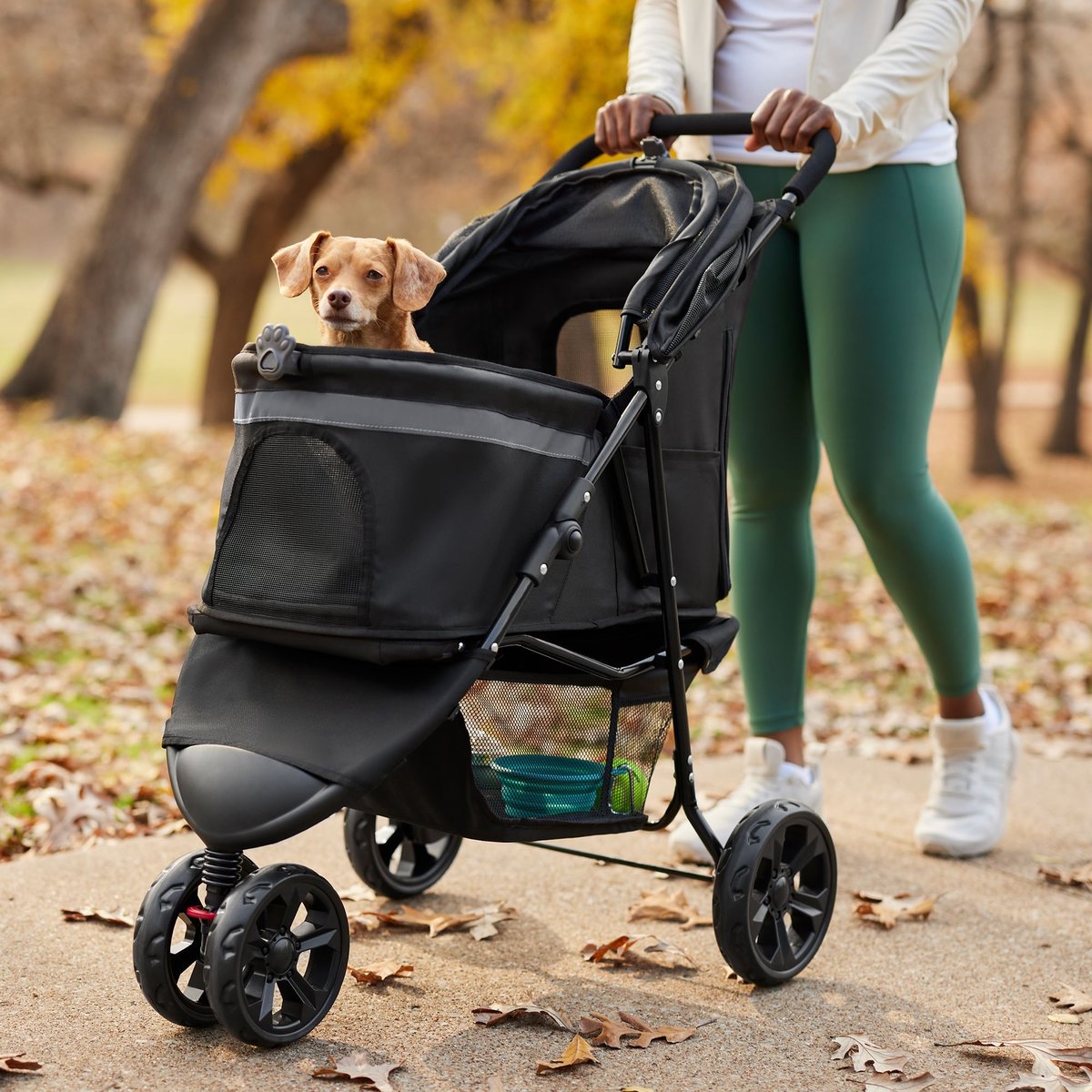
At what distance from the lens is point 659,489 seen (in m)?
2.67

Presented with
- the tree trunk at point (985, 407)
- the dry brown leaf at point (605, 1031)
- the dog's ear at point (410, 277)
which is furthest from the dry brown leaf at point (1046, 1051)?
the tree trunk at point (985, 407)

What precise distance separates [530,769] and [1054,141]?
1849cm

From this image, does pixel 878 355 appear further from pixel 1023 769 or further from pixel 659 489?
pixel 1023 769

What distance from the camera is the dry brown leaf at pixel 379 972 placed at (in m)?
2.74

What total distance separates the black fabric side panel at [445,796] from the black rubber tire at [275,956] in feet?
0.68

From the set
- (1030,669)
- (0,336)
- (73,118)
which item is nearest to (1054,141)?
(73,118)

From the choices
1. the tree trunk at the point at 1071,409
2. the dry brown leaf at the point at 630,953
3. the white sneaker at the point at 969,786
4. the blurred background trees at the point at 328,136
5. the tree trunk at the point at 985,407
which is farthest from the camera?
the tree trunk at the point at 1071,409

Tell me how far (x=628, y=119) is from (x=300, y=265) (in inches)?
36.7

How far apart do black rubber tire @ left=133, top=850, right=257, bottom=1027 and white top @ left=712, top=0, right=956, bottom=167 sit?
2.01 metres

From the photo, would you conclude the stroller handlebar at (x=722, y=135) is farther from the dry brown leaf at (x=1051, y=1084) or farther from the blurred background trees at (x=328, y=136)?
the blurred background trees at (x=328, y=136)

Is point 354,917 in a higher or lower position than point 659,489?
lower

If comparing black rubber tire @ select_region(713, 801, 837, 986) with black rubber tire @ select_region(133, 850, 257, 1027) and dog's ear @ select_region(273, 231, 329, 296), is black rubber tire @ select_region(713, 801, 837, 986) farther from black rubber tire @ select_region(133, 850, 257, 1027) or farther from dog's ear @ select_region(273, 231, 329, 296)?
dog's ear @ select_region(273, 231, 329, 296)

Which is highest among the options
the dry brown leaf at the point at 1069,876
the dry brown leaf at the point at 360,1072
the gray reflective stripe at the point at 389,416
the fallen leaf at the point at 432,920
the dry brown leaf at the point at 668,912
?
the gray reflective stripe at the point at 389,416

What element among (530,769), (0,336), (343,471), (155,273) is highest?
(0,336)
